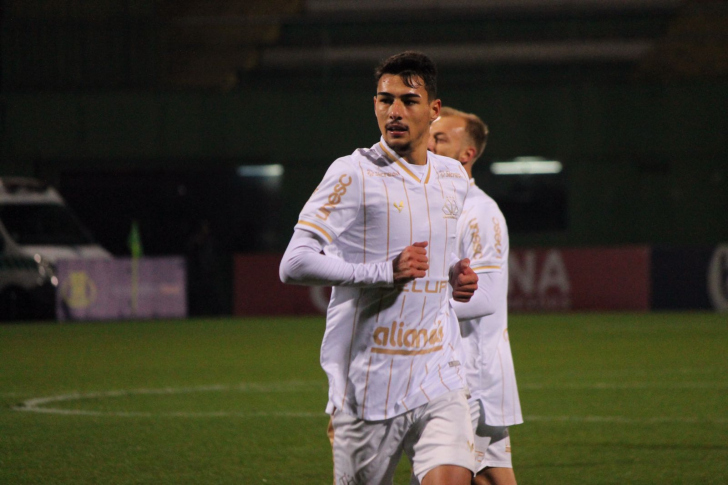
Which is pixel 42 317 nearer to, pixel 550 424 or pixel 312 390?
pixel 312 390

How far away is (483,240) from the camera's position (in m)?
4.88

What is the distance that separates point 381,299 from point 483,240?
1.15 m

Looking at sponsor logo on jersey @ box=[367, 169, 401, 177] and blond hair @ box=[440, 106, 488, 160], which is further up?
blond hair @ box=[440, 106, 488, 160]

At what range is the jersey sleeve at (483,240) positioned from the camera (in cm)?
483

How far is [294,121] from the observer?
27578 mm

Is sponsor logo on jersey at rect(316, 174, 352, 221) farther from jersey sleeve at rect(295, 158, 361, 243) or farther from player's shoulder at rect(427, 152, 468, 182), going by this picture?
player's shoulder at rect(427, 152, 468, 182)

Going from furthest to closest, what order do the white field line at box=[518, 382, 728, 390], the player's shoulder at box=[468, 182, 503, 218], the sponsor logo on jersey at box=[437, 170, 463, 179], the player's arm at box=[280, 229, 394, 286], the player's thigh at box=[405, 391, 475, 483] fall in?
1. the white field line at box=[518, 382, 728, 390]
2. the player's shoulder at box=[468, 182, 503, 218]
3. the sponsor logo on jersey at box=[437, 170, 463, 179]
4. the player's thigh at box=[405, 391, 475, 483]
5. the player's arm at box=[280, 229, 394, 286]

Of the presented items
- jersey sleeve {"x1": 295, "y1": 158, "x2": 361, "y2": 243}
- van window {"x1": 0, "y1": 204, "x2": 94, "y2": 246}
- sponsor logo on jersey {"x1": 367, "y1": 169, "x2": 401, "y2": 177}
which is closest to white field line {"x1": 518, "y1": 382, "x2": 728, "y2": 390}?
sponsor logo on jersey {"x1": 367, "y1": 169, "x2": 401, "y2": 177}

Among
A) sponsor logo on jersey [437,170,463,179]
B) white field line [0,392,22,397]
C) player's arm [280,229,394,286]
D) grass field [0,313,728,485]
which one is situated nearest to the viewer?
player's arm [280,229,394,286]

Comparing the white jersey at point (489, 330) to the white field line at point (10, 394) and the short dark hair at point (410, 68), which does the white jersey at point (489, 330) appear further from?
the white field line at point (10, 394)

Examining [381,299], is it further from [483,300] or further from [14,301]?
[14,301]

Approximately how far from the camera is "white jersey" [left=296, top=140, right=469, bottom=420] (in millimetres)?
3777

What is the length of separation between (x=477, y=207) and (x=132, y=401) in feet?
19.5

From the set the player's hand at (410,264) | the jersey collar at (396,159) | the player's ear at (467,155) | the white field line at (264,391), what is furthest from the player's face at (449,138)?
the white field line at (264,391)
